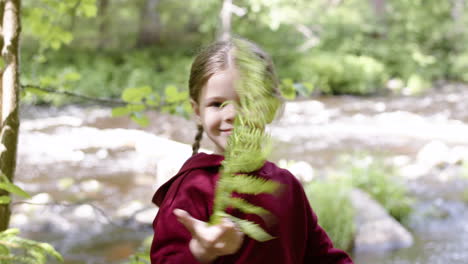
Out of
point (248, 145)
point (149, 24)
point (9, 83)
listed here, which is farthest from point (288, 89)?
point (149, 24)

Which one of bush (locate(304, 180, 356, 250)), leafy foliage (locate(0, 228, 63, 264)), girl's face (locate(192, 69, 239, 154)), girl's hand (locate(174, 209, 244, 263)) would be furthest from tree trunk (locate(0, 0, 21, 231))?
bush (locate(304, 180, 356, 250))

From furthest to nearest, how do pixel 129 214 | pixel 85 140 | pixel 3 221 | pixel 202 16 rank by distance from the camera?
1. pixel 202 16
2. pixel 85 140
3. pixel 129 214
4. pixel 3 221

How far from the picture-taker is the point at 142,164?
25.5ft

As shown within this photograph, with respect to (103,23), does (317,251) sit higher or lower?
lower

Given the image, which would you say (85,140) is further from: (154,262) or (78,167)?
(154,262)

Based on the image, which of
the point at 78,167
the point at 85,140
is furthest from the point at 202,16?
the point at 78,167

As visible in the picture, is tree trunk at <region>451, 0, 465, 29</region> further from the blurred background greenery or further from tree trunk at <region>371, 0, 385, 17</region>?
tree trunk at <region>371, 0, 385, 17</region>

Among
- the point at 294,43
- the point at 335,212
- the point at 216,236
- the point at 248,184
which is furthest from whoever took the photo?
the point at 294,43

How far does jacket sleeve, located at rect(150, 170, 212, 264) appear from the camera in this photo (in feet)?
3.46

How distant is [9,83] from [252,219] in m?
0.91

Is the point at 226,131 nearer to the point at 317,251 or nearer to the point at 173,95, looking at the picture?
the point at 317,251

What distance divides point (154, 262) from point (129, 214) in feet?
15.3

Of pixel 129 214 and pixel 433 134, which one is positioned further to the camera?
pixel 433 134

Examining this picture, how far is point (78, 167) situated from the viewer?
24.6 ft
